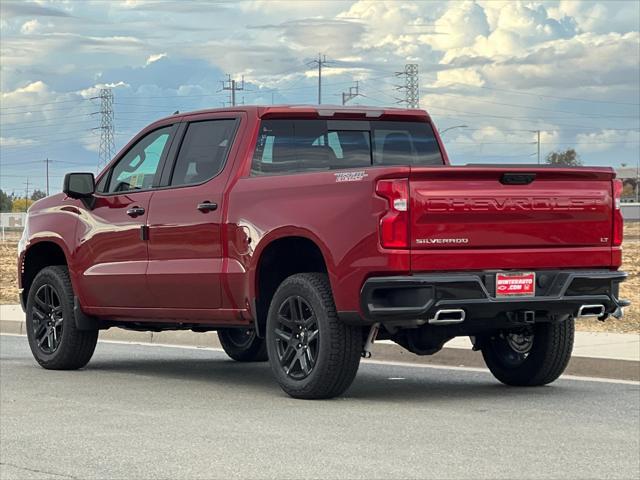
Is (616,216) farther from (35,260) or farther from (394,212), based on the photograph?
(35,260)

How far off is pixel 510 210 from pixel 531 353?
1.83 m

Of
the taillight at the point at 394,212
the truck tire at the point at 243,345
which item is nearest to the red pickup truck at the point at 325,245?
the taillight at the point at 394,212

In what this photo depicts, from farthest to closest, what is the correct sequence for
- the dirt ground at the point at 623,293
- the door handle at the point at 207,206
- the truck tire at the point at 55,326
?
1. the dirt ground at the point at 623,293
2. the truck tire at the point at 55,326
3. the door handle at the point at 207,206

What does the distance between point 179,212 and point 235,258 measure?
80cm

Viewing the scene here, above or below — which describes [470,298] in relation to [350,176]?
below

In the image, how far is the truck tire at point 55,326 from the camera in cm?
1316

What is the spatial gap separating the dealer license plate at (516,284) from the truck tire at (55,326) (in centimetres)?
454

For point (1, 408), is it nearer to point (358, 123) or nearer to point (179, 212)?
point (179, 212)

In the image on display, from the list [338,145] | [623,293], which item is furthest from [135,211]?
[623,293]

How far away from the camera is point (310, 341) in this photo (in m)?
10.7

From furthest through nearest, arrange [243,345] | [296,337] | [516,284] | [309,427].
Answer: [243,345], [296,337], [516,284], [309,427]

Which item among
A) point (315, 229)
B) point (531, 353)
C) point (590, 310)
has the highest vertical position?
point (315, 229)

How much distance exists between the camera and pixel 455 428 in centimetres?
938

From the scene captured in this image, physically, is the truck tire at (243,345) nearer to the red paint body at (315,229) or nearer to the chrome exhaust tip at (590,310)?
the red paint body at (315,229)
